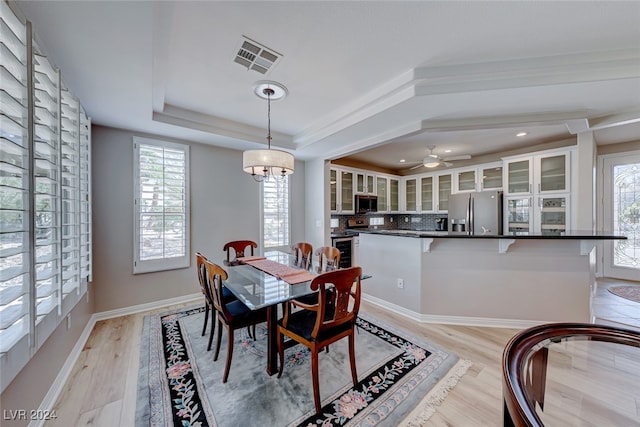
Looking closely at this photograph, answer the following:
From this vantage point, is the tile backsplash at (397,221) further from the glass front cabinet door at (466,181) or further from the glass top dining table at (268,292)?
the glass top dining table at (268,292)

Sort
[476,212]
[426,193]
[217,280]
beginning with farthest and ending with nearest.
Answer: [426,193], [476,212], [217,280]

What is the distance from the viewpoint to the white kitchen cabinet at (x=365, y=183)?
5.35 metres

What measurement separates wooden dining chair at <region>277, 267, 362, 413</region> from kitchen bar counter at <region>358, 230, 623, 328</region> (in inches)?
56.6

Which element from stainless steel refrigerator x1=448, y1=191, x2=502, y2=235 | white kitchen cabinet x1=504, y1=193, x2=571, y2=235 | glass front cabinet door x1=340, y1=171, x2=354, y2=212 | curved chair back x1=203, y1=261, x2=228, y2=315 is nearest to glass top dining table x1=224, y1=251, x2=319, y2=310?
curved chair back x1=203, y1=261, x2=228, y2=315

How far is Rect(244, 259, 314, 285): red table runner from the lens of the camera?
82.3 inches

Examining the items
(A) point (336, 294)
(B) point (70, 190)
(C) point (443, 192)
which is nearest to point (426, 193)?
(C) point (443, 192)

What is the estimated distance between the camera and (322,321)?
5.19 feet

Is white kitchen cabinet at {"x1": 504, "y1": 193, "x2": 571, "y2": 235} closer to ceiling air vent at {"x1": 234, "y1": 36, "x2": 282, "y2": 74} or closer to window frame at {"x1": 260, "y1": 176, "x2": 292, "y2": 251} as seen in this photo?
window frame at {"x1": 260, "y1": 176, "x2": 292, "y2": 251}

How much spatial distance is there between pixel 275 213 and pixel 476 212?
153 inches

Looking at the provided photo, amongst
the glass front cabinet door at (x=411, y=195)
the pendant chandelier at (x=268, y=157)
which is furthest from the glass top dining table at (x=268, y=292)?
the glass front cabinet door at (x=411, y=195)

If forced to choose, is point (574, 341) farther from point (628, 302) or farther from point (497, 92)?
point (628, 302)

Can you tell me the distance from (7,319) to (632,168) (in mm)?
7557

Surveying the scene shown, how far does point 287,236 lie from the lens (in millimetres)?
4395

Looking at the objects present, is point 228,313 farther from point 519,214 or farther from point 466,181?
point 466,181
